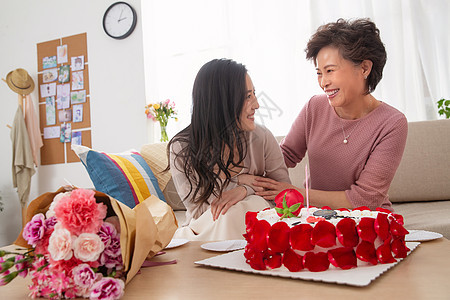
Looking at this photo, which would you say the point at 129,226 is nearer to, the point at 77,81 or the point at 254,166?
the point at 254,166

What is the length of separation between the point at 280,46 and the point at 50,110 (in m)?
2.71

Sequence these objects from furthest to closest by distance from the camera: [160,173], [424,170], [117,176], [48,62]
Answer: [48,62], [160,173], [424,170], [117,176]

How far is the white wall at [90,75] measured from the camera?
13.2ft

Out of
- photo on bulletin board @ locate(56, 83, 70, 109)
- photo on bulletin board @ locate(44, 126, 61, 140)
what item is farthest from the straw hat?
photo on bulletin board @ locate(44, 126, 61, 140)

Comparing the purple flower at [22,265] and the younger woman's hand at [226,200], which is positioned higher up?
the purple flower at [22,265]

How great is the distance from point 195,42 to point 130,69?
0.74m

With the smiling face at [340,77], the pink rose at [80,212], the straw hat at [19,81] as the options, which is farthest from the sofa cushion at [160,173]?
the straw hat at [19,81]

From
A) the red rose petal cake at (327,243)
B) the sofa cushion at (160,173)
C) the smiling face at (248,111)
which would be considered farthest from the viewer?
the sofa cushion at (160,173)

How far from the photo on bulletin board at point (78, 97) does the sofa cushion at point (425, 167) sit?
10.9 ft

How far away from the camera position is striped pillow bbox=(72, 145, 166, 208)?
2131 mm

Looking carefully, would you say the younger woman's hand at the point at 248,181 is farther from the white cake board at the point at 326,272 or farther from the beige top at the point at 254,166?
the white cake board at the point at 326,272

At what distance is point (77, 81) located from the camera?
4.34 m

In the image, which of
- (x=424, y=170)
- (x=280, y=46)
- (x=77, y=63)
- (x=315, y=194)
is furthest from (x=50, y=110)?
(x=424, y=170)

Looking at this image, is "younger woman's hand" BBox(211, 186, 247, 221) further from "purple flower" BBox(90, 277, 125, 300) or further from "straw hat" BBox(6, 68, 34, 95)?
"straw hat" BBox(6, 68, 34, 95)
